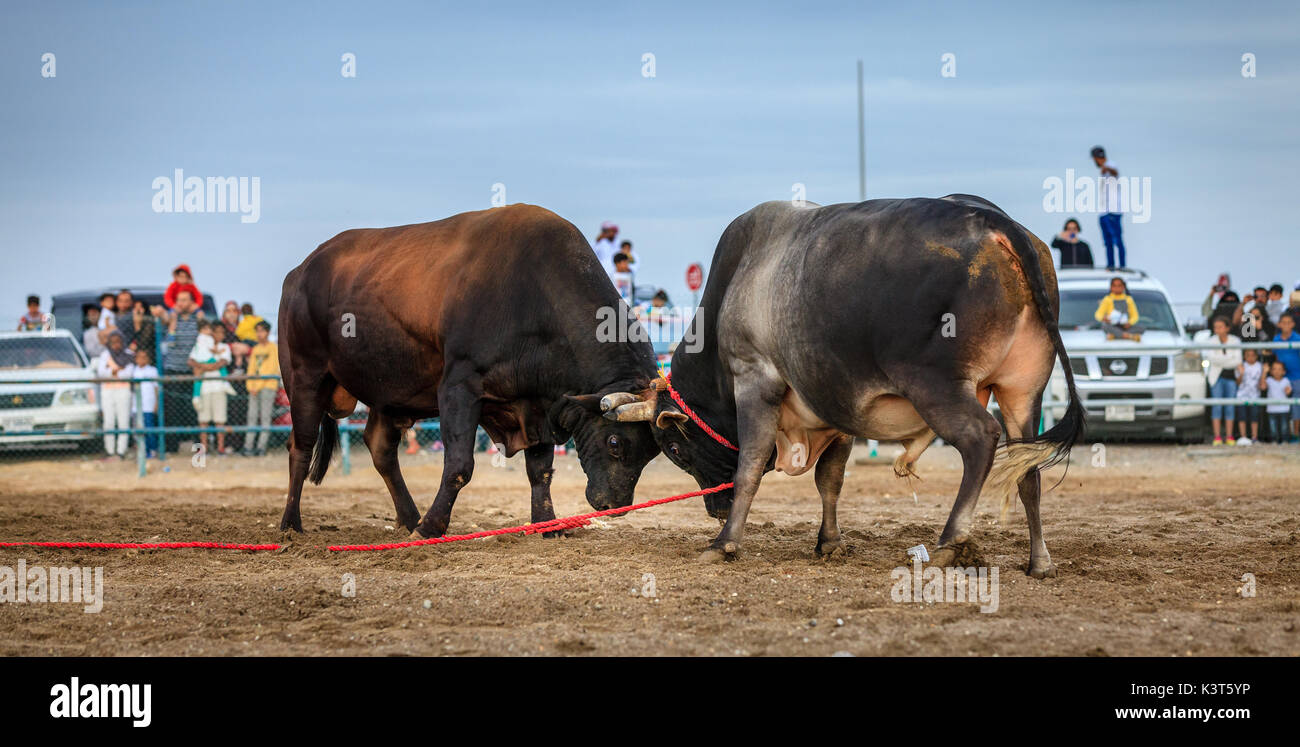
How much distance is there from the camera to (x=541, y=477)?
8.13 meters

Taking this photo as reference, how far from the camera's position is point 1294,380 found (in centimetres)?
1383

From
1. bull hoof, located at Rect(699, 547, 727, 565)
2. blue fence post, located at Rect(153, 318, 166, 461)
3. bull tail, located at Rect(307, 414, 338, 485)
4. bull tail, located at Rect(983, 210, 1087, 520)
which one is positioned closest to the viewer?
bull tail, located at Rect(983, 210, 1087, 520)

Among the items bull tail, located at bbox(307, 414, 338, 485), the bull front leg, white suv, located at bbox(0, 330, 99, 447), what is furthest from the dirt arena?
white suv, located at bbox(0, 330, 99, 447)

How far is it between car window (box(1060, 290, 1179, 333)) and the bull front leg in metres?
8.83

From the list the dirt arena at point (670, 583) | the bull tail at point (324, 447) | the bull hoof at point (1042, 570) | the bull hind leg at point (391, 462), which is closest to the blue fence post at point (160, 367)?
the dirt arena at point (670, 583)

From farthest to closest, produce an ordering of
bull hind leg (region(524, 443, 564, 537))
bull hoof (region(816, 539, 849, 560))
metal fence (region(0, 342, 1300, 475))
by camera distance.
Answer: metal fence (region(0, 342, 1300, 475)) → bull hind leg (region(524, 443, 564, 537)) → bull hoof (region(816, 539, 849, 560))

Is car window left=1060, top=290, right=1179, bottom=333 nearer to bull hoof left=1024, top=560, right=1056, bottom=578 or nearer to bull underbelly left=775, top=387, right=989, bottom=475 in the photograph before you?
bull underbelly left=775, top=387, right=989, bottom=475

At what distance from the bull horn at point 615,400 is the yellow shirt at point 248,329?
361 inches

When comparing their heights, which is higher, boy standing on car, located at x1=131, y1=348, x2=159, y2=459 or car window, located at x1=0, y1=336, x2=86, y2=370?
car window, located at x1=0, y1=336, x2=86, y2=370

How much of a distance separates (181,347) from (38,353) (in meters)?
1.85

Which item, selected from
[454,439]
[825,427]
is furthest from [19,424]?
[825,427]

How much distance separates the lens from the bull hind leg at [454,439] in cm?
744

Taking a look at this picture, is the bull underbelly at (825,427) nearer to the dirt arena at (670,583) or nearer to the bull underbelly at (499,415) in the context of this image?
the dirt arena at (670,583)

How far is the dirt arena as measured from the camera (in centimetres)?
476
